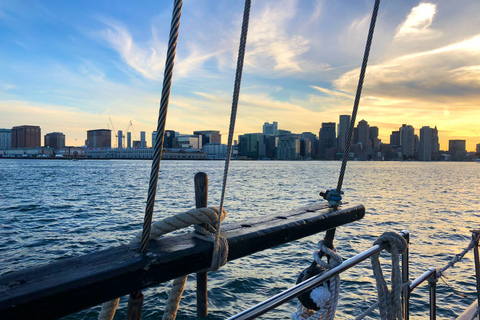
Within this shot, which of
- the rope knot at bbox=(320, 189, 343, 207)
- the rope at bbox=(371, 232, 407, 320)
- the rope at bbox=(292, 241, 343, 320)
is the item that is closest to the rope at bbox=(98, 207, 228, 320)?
the rope at bbox=(292, 241, 343, 320)

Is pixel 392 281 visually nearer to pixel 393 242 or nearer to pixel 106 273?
pixel 393 242

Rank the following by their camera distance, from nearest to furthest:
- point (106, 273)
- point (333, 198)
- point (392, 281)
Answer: point (106, 273)
point (392, 281)
point (333, 198)

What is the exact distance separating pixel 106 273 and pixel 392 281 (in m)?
→ 1.80

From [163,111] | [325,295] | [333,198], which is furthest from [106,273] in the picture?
[333,198]

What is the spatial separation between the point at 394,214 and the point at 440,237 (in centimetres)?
731

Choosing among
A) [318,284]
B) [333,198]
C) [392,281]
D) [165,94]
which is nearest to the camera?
[165,94]

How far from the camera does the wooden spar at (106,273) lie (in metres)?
1.26

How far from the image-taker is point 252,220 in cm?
239

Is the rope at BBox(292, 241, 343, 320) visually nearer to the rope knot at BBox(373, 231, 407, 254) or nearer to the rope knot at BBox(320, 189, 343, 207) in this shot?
the rope knot at BBox(373, 231, 407, 254)

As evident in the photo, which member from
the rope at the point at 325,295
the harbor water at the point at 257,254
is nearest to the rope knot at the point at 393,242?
the rope at the point at 325,295

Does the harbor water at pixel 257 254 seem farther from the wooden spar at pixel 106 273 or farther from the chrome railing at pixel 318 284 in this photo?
the wooden spar at pixel 106 273

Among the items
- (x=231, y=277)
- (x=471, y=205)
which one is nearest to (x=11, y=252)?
(x=231, y=277)

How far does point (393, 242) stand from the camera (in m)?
2.26

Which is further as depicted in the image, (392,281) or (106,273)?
(392,281)
